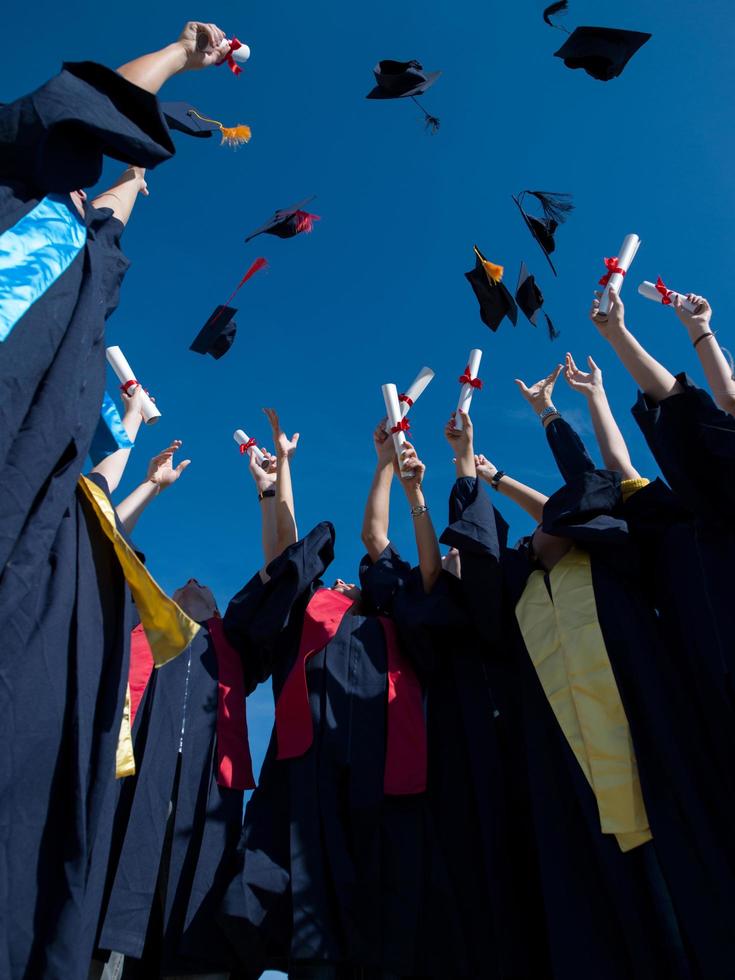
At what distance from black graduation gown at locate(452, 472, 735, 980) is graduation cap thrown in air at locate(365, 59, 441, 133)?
274 centimetres

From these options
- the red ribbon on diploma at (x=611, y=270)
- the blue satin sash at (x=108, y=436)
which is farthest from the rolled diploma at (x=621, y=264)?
the blue satin sash at (x=108, y=436)

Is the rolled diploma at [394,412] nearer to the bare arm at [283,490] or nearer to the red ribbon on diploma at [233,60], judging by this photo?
the bare arm at [283,490]

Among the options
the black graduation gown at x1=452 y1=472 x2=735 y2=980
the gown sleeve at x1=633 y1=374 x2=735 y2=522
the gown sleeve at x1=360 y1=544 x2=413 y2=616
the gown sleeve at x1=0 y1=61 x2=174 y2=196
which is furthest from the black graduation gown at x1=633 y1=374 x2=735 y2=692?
the gown sleeve at x1=0 y1=61 x2=174 y2=196

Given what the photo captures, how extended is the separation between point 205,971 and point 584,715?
174 centimetres

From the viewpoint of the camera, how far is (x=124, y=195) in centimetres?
249

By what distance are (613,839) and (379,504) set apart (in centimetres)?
231

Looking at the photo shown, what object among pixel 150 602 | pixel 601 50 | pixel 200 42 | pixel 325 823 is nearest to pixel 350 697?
pixel 325 823

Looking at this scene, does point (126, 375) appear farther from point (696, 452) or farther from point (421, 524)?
point (696, 452)

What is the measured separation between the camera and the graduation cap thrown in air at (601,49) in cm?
397

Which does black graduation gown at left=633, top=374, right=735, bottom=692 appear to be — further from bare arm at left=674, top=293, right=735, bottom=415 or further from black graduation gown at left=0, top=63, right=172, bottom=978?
black graduation gown at left=0, top=63, right=172, bottom=978

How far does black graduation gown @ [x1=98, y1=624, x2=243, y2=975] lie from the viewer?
2.80 meters

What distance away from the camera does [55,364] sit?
1.67 meters

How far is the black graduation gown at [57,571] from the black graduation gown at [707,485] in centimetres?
190

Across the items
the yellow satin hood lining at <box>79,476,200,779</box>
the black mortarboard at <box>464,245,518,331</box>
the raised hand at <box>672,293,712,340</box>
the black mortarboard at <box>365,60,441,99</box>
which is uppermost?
the black mortarboard at <box>365,60,441,99</box>
